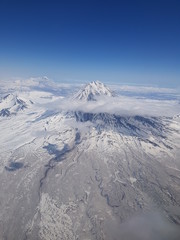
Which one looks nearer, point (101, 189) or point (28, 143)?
point (101, 189)

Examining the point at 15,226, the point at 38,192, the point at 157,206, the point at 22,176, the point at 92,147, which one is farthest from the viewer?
the point at 92,147

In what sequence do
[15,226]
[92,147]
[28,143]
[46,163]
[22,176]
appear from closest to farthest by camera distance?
[15,226]
[22,176]
[46,163]
[92,147]
[28,143]

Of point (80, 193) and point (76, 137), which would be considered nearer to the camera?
point (80, 193)

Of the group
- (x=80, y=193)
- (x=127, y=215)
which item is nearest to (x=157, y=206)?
(x=127, y=215)

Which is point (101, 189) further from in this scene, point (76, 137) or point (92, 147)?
point (76, 137)

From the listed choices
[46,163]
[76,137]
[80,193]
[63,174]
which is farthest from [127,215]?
[76,137]

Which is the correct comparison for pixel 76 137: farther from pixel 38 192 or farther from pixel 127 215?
pixel 127 215
